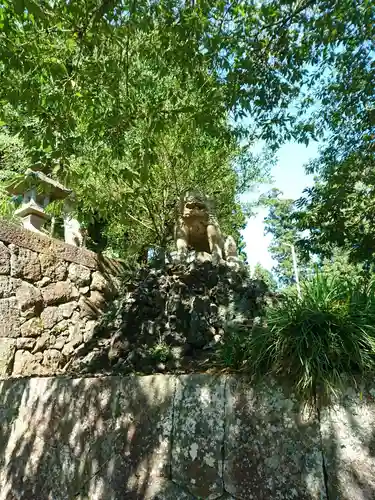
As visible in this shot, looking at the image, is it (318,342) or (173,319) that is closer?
(318,342)

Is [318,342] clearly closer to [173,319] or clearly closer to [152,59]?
[173,319]

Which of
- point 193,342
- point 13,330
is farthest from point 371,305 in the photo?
point 13,330

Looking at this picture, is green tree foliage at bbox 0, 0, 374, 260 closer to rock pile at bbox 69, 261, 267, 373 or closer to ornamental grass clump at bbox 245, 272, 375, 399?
rock pile at bbox 69, 261, 267, 373

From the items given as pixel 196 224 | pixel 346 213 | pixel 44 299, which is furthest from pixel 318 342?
pixel 346 213

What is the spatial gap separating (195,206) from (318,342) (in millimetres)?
3434

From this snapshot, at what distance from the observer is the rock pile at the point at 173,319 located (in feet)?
9.95

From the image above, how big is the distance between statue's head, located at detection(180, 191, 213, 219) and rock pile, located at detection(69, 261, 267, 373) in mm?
1144

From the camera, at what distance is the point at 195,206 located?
5188mm

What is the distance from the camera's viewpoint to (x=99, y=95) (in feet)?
13.3

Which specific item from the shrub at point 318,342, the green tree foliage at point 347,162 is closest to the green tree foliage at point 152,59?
the green tree foliage at point 347,162

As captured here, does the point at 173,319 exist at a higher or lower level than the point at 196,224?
lower

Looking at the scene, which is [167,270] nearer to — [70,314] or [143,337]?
[143,337]

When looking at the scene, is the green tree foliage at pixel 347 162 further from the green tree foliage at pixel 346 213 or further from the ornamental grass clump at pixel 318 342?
the ornamental grass clump at pixel 318 342

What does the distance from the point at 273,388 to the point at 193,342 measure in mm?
1262
